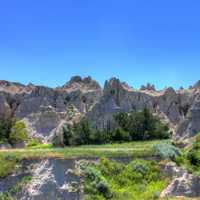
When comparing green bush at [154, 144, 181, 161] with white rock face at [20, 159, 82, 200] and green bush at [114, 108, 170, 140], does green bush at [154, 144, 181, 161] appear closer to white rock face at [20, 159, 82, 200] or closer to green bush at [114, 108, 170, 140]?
white rock face at [20, 159, 82, 200]

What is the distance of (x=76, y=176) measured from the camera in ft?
113

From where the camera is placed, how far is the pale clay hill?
65375 mm

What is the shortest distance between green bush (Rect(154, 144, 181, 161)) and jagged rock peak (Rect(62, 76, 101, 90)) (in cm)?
4264

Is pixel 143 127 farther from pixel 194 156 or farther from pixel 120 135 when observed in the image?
pixel 194 156

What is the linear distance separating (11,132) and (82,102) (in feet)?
64.9

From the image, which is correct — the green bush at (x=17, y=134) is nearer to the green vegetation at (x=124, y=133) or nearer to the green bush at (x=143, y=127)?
the green vegetation at (x=124, y=133)

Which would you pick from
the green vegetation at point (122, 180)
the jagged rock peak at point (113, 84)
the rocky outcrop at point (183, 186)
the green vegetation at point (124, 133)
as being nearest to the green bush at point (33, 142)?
the green vegetation at point (124, 133)

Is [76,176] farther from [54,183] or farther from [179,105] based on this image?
[179,105]

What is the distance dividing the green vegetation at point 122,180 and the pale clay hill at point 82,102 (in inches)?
944

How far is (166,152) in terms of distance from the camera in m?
36.6

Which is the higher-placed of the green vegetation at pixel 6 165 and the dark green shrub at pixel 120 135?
the dark green shrub at pixel 120 135

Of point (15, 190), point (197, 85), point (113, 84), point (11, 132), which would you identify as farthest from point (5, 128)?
point (197, 85)

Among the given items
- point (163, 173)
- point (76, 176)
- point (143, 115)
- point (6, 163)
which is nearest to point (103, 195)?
point (76, 176)

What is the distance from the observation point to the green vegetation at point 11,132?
57991 mm
